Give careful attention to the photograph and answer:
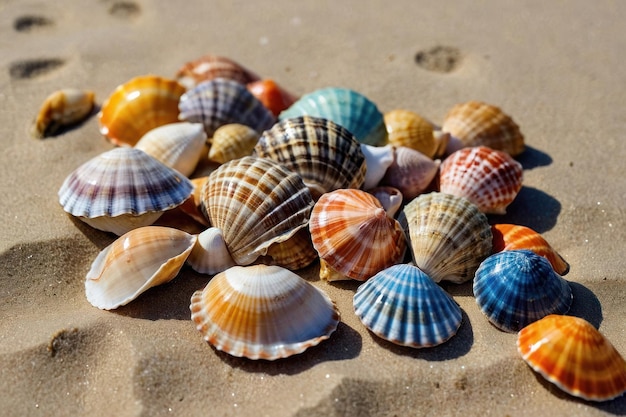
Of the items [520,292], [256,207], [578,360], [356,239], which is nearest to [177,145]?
[256,207]

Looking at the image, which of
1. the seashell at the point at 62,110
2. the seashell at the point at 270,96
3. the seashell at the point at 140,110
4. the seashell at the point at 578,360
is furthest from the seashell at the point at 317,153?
the seashell at the point at 62,110

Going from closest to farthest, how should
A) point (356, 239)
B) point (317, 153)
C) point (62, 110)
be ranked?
point (356, 239)
point (317, 153)
point (62, 110)

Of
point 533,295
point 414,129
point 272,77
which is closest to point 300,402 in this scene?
point 533,295

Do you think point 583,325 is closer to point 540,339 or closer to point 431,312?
point 540,339

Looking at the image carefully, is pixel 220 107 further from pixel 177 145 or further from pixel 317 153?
pixel 317 153

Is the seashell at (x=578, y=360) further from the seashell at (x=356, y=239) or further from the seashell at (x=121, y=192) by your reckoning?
the seashell at (x=121, y=192)
